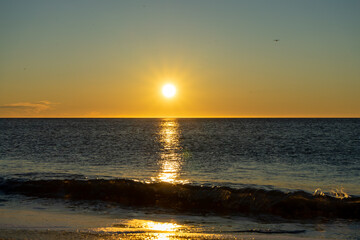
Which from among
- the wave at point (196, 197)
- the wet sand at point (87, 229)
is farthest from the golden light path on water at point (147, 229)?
the wave at point (196, 197)

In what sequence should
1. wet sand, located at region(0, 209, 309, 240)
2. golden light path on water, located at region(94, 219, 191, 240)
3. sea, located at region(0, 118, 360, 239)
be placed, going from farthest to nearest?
sea, located at region(0, 118, 360, 239), golden light path on water, located at region(94, 219, 191, 240), wet sand, located at region(0, 209, 309, 240)

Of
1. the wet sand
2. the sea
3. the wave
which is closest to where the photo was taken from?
the wet sand

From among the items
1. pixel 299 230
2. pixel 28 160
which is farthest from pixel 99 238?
pixel 28 160

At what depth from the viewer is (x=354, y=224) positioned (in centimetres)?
1345

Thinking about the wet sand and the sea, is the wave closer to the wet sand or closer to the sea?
the sea

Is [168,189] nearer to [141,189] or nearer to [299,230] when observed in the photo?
[141,189]

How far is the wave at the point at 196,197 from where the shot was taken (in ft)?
51.2

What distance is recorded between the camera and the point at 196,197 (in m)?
17.5

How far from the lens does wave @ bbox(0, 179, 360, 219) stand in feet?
51.2

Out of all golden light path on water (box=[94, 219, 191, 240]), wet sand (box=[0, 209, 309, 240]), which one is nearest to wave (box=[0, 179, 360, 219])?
golden light path on water (box=[94, 219, 191, 240])

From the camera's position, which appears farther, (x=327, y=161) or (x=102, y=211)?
(x=327, y=161)

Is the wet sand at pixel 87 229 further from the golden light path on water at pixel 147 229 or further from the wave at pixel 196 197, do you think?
the wave at pixel 196 197

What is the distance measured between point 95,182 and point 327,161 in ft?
68.8

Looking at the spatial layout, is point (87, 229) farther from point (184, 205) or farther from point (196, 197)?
point (196, 197)
